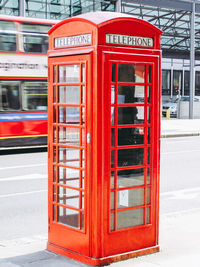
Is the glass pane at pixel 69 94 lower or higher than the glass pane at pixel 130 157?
higher

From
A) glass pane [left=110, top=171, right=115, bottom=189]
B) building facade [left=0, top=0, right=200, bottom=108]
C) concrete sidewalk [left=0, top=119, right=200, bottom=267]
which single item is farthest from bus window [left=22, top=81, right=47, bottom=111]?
glass pane [left=110, top=171, right=115, bottom=189]

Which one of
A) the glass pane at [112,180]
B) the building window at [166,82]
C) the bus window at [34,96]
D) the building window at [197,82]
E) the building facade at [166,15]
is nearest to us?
the glass pane at [112,180]

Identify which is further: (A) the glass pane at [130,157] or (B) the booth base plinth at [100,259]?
(A) the glass pane at [130,157]

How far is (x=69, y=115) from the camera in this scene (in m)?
5.09

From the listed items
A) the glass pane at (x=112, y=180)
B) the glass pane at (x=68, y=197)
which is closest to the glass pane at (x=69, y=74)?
the glass pane at (x=112, y=180)

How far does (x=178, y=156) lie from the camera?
1448cm

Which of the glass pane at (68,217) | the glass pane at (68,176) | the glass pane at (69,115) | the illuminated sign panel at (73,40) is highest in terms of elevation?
the illuminated sign panel at (73,40)

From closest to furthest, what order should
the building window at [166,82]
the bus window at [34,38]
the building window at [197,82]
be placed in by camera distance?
the bus window at [34,38] → the building window at [166,82] → the building window at [197,82]

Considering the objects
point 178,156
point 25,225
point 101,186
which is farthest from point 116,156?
point 178,156

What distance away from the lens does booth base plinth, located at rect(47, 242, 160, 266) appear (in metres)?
4.82

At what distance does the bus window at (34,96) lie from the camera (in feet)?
49.9

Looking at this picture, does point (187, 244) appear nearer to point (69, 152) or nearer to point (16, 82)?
point (69, 152)

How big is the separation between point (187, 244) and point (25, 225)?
243cm

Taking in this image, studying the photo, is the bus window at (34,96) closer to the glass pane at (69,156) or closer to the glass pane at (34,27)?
the glass pane at (34,27)
